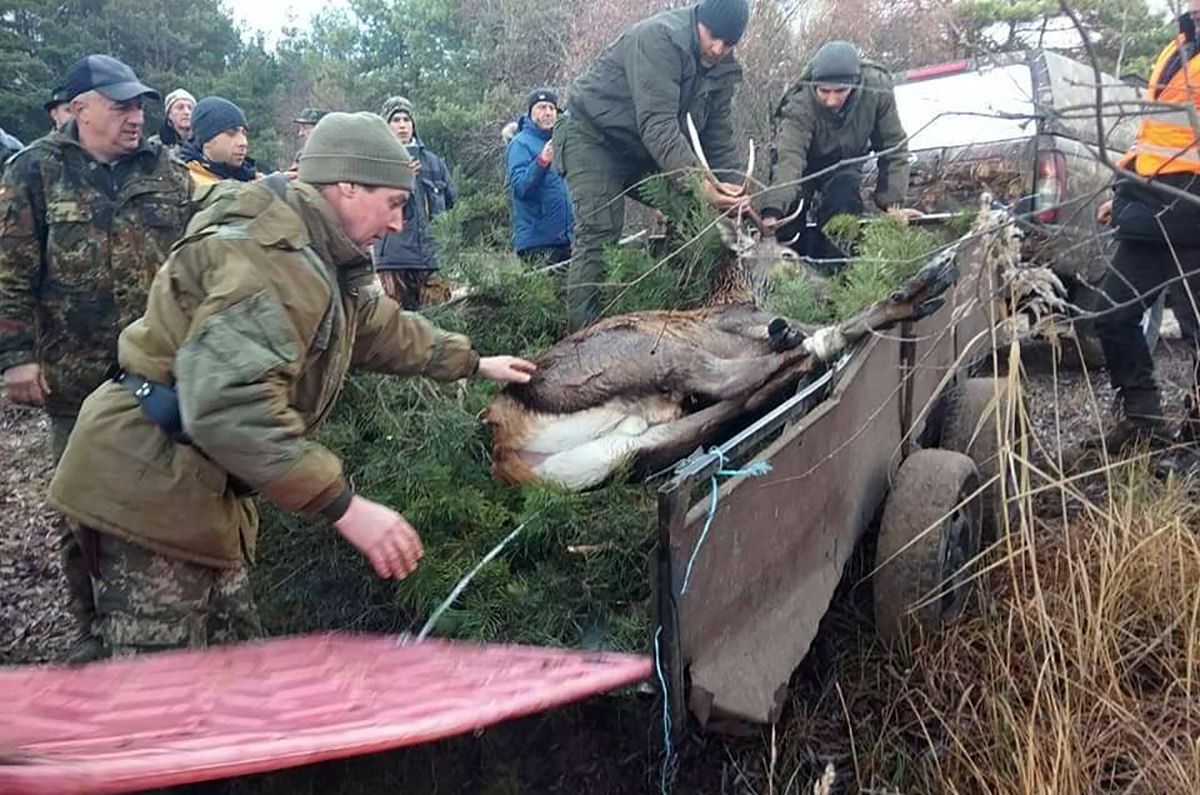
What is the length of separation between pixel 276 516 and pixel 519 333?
147 cm

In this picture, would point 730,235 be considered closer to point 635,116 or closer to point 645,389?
point 635,116

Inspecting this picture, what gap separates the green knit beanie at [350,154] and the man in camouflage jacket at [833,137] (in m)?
3.21

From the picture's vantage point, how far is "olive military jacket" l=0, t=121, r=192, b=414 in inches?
143

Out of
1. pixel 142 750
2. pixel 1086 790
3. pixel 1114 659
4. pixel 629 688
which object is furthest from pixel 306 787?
pixel 1114 659

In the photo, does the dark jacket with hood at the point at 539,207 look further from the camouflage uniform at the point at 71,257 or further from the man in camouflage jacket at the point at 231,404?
the man in camouflage jacket at the point at 231,404

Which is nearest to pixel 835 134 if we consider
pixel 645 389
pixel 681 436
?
pixel 645 389

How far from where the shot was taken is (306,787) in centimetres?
278

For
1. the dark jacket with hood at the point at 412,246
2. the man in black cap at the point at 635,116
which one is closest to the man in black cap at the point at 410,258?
the dark jacket with hood at the point at 412,246

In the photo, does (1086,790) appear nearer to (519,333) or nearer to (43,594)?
(519,333)

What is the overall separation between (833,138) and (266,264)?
13.5 feet

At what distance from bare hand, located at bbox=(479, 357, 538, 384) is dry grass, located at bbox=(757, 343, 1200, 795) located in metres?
1.42

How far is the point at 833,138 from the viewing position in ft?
18.8

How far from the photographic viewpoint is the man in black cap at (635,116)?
471cm

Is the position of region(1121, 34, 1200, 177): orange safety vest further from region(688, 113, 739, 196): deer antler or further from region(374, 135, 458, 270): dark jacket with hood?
region(374, 135, 458, 270): dark jacket with hood
